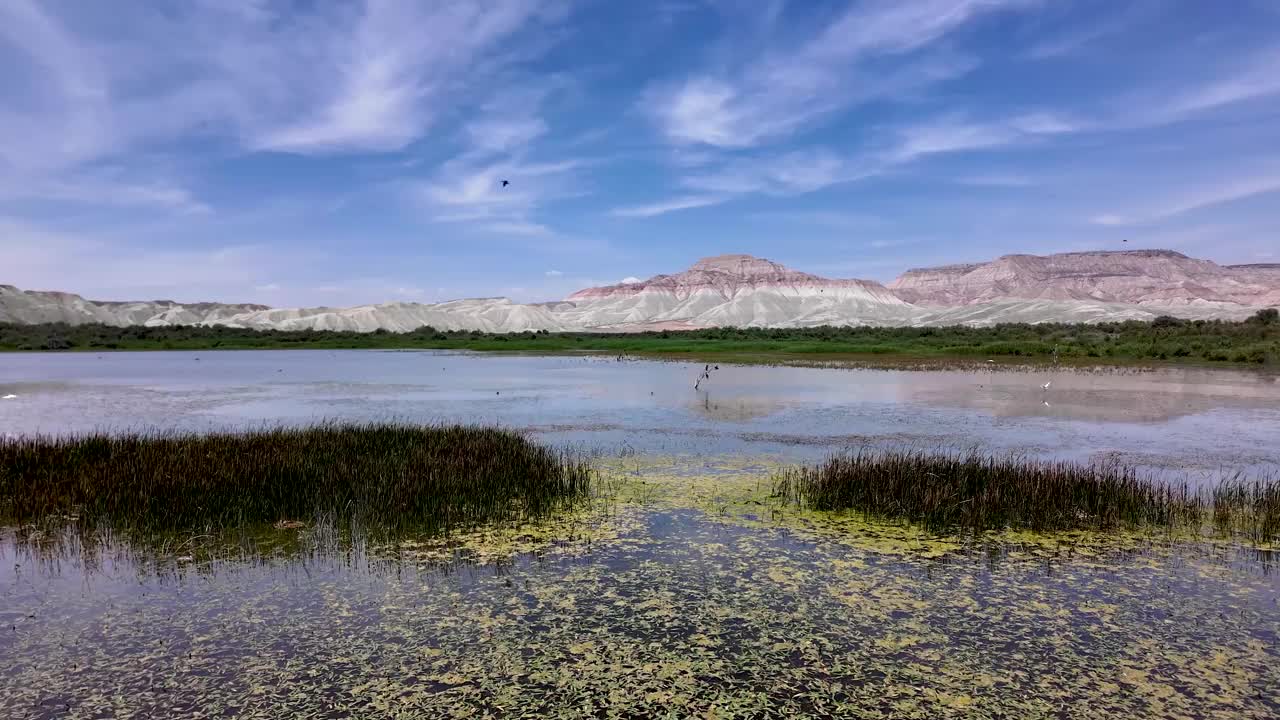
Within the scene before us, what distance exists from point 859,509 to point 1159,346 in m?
50.3

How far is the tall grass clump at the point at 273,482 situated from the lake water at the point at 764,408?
4188 millimetres

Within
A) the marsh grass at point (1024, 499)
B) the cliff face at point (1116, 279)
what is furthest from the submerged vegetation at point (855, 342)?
the cliff face at point (1116, 279)

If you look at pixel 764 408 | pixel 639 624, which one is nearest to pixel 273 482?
pixel 639 624

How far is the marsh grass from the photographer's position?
957 centimetres

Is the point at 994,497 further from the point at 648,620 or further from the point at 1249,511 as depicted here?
the point at 648,620

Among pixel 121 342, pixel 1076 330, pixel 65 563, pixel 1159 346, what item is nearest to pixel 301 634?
pixel 65 563

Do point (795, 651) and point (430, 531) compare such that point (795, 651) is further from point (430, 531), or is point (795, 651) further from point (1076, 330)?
point (1076, 330)

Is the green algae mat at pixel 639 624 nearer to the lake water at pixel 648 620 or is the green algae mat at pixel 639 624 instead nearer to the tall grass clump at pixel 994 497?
the lake water at pixel 648 620

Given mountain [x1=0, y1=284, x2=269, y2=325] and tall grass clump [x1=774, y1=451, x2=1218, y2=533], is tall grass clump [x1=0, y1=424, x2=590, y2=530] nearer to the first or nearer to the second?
tall grass clump [x1=774, y1=451, x2=1218, y2=533]

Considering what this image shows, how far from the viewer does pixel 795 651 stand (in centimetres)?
579

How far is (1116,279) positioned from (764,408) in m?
174

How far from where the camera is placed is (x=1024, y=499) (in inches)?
394

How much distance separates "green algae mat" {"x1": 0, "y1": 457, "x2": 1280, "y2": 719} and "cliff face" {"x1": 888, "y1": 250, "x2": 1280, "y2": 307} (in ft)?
530

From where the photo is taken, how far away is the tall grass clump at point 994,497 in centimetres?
962
